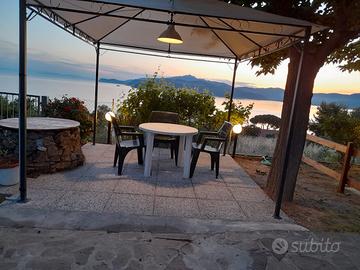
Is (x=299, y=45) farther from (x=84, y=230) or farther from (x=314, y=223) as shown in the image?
(x=84, y=230)

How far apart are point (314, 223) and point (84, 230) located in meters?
2.81

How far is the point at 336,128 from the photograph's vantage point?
8648mm

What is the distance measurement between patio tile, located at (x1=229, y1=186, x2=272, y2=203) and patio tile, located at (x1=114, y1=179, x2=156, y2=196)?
4.14ft

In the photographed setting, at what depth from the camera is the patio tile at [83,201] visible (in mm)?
3328

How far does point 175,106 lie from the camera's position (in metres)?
7.93

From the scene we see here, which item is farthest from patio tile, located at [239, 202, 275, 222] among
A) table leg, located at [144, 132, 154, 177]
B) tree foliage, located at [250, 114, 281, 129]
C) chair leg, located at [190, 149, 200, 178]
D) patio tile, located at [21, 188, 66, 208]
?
tree foliage, located at [250, 114, 281, 129]

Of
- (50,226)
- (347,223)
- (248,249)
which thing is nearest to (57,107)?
(50,226)

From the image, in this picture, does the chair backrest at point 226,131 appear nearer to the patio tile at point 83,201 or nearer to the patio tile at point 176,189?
the patio tile at point 176,189

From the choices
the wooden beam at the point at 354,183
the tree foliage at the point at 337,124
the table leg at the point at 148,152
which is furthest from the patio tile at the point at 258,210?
the tree foliage at the point at 337,124

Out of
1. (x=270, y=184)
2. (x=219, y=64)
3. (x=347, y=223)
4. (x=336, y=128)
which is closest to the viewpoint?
(x=347, y=223)

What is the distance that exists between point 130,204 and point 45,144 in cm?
174

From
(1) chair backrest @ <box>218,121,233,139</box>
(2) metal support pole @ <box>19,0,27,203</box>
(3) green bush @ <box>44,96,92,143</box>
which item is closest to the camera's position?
(2) metal support pole @ <box>19,0,27,203</box>

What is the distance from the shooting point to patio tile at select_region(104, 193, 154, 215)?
3.37m

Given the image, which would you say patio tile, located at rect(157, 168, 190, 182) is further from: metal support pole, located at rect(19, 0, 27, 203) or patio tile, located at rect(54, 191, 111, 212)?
metal support pole, located at rect(19, 0, 27, 203)
